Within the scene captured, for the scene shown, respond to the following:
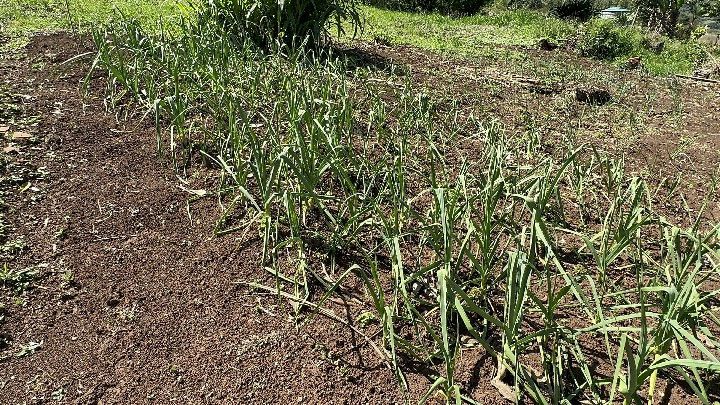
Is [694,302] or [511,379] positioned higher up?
[694,302]

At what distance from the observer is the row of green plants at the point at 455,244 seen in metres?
1.50

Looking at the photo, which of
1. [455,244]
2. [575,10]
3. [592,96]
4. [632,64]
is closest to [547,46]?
[632,64]

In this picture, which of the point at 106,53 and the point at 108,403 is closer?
the point at 108,403

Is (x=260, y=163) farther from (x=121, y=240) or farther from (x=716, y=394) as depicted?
(x=716, y=394)

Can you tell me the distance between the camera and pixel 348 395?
1.63m

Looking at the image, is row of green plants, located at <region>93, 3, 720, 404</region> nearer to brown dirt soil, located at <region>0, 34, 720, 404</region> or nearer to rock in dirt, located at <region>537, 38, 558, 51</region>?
brown dirt soil, located at <region>0, 34, 720, 404</region>

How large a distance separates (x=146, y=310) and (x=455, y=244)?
115 cm

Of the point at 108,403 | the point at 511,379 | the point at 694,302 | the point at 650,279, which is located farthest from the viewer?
the point at 650,279

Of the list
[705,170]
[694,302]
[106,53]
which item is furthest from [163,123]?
[705,170]

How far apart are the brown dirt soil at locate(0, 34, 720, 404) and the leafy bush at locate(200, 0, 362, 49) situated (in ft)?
7.28

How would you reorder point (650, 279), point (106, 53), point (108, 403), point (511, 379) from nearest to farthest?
point (108, 403)
point (511, 379)
point (650, 279)
point (106, 53)

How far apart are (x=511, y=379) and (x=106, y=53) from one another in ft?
9.12

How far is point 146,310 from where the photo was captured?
6.24ft

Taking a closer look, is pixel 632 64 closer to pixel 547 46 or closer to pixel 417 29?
pixel 547 46
